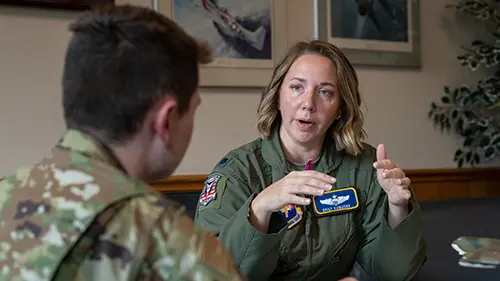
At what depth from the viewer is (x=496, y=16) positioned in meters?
2.76

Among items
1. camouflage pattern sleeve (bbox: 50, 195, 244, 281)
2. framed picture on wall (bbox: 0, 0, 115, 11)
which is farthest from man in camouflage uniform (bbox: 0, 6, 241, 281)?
framed picture on wall (bbox: 0, 0, 115, 11)

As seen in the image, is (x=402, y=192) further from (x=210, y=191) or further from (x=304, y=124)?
(x=210, y=191)

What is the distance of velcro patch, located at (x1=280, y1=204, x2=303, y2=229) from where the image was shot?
129cm

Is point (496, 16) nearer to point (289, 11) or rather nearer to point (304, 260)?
point (289, 11)

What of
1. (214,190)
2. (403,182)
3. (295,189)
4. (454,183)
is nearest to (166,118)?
(295,189)

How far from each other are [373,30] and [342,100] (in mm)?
1219

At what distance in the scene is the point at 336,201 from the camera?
139 centimetres

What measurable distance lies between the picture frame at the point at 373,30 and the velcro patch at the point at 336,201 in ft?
4.04

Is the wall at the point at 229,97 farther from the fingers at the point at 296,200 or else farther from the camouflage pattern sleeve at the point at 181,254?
the camouflage pattern sleeve at the point at 181,254

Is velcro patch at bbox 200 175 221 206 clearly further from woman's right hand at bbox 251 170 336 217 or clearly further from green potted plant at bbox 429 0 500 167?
green potted plant at bbox 429 0 500 167

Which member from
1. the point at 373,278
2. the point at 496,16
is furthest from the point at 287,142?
the point at 496,16

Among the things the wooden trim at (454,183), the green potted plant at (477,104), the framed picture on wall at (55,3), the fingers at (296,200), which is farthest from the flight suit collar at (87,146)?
the green potted plant at (477,104)

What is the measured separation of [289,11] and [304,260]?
1378mm

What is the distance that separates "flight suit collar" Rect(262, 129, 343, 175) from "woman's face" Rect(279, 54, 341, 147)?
1.3 inches
